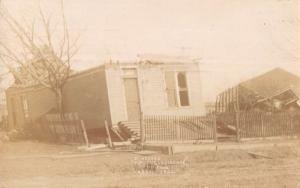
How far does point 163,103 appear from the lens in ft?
37.4

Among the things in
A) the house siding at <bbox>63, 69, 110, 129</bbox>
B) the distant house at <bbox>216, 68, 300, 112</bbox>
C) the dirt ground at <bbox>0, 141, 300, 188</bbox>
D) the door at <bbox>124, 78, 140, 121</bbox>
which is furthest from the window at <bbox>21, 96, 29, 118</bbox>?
the distant house at <bbox>216, 68, 300, 112</bbox>

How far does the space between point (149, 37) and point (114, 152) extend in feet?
7.78

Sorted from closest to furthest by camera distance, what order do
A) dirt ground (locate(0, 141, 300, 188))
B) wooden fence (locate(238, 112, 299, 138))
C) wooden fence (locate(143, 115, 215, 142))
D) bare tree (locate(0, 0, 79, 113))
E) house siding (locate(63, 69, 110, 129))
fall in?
dirt ground (locate(0, 141, 300, 188)) < bare tree (locate(0, 0, 79, 113)) < house siding (locate(63, 69, 110, 129)) < wooden fence (locate(143, 115, 215, 142)) < wooden fence (locate(238, 112, 299, 138))

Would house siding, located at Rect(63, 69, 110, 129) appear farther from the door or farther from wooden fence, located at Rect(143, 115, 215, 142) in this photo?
wooden fence, located at Rect(143, 115, 215, 142)

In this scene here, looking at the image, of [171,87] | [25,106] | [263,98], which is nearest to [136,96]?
[171,87]

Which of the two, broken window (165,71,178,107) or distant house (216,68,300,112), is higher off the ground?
broken window (165,71,178,107)

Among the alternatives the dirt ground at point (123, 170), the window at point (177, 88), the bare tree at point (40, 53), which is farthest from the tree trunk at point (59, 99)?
the window at point (177, 88)

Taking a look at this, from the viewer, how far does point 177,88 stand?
39.1ft

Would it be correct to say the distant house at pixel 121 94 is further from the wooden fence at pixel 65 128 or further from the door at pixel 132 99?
the wooden fence at pixel 65 128

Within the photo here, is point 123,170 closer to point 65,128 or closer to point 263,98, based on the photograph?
point 65,128

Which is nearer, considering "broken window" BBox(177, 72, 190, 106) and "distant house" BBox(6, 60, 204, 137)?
"distant house" BBox(6, 60, 204, 137)

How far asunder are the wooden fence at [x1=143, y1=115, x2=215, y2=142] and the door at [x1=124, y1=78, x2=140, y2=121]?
1.83ft

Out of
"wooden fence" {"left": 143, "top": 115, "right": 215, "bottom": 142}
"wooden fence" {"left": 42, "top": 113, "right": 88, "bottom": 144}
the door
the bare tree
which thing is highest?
the bare tree

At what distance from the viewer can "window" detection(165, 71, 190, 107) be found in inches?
464
